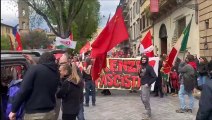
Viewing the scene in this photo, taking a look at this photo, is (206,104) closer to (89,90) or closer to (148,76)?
(148,76)

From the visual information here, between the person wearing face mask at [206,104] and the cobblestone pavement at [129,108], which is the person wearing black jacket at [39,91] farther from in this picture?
the cobblestone pavement at [129,108]

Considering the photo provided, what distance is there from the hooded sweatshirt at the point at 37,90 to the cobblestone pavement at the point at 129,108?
17.2ft

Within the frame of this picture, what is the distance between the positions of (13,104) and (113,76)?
10.4 metres

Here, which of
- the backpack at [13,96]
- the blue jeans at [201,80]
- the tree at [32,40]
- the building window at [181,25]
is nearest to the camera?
the backpack at [13,96]

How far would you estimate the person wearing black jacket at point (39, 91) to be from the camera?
4.45m

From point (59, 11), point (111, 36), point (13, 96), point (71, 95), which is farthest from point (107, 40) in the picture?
point (59, 11)

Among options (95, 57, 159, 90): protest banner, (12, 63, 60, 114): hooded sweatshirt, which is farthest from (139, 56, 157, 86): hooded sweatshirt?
(95, 57, 159, 90): protest banner

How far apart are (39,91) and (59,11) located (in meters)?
21.4

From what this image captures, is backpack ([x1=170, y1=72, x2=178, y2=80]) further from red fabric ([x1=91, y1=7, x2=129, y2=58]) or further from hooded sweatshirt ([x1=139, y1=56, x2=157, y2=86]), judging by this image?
hooded sweatshirt ([x1=139, y1=56, x2=157, y2=86])

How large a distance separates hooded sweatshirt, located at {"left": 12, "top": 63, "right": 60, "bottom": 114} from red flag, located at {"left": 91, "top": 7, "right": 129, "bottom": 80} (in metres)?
5.10

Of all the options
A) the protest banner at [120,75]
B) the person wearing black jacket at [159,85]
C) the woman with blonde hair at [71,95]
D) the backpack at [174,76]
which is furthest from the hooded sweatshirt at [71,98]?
the backpack at [174,76]

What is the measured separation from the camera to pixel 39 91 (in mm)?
4578

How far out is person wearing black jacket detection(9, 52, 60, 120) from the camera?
14.6 ft

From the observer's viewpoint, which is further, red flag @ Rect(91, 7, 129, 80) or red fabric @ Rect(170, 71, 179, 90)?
red fabric @ Rect(170, 71, 179, 90)
